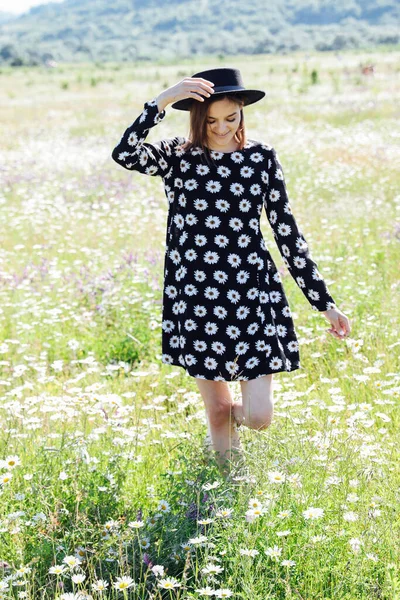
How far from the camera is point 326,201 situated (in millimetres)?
11172

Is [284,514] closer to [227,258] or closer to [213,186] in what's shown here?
[227,258]

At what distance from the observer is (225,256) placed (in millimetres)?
3605

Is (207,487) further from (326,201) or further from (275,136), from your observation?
(275,136)

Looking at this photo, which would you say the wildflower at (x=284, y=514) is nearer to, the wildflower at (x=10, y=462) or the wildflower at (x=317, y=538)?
the wildflower at (x=317, y=538)

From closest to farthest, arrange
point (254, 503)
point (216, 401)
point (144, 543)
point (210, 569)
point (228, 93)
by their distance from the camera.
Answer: point (210, 569) → point (254, 503) → point (144, 543) → point (228, 93) → point (216, 401)

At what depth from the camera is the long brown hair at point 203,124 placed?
11.7 feet

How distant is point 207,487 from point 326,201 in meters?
8.66

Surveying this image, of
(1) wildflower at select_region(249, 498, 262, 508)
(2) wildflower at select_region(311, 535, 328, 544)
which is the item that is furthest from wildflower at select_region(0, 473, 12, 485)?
(2) wildflower at select_region(311, 535, 328, 544)

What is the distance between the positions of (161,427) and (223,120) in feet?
5.61

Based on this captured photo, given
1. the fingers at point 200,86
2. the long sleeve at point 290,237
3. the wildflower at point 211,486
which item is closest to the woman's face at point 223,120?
the fingers at point 200,86

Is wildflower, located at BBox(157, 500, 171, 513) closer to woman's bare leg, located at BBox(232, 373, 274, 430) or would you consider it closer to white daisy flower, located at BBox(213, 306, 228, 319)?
woman's bare leg, located at BBox(232, 373, 274, 430)

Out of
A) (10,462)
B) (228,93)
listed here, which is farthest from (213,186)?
(10,462)

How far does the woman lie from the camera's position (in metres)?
3.57

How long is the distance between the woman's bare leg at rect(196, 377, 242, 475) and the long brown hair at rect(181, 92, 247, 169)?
106 centimetres
